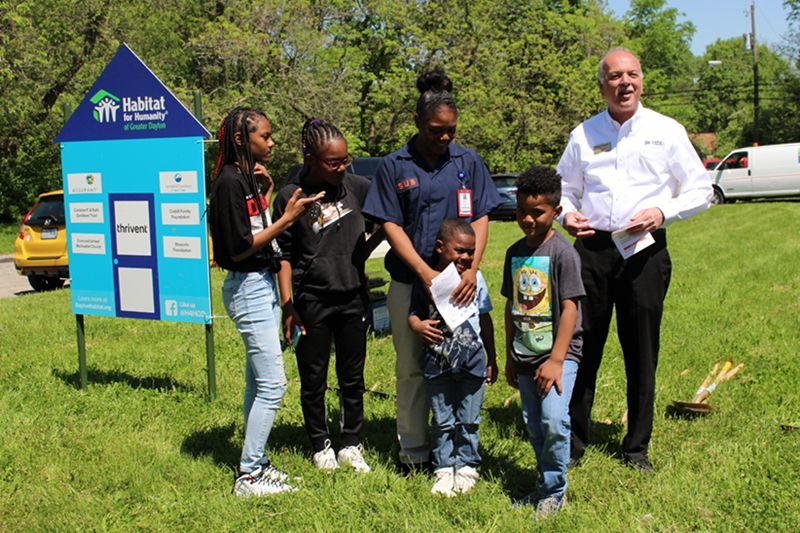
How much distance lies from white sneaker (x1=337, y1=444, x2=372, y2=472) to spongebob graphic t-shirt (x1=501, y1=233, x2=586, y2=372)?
3.88ft

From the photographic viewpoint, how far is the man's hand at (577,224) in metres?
3.92

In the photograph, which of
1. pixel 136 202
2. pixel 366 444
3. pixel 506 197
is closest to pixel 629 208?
pixel 366 444

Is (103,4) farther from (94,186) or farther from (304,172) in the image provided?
(304,172)

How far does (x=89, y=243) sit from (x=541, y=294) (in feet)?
12.8

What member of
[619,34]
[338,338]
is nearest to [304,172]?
[338,338]

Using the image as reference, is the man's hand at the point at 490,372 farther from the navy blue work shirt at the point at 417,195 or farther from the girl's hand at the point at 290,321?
the girl's hand at the point at 290,321

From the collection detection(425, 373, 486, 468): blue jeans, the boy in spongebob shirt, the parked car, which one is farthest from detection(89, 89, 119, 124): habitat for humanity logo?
the parked car

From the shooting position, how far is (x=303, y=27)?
25719 mm

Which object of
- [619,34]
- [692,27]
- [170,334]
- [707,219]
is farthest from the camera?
[692,27]

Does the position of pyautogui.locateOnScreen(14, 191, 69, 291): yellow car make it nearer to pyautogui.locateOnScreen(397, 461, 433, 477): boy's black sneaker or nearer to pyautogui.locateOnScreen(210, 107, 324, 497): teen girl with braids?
pyautogui.locateOnScreen(210, 107, 324, 497): teen girl with braids

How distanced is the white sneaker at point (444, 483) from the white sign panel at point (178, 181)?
2.66 metres

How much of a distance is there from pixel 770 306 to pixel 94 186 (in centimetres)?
700

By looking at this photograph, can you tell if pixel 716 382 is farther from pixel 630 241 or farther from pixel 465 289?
pixel 465 289

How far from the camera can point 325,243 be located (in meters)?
4.07
